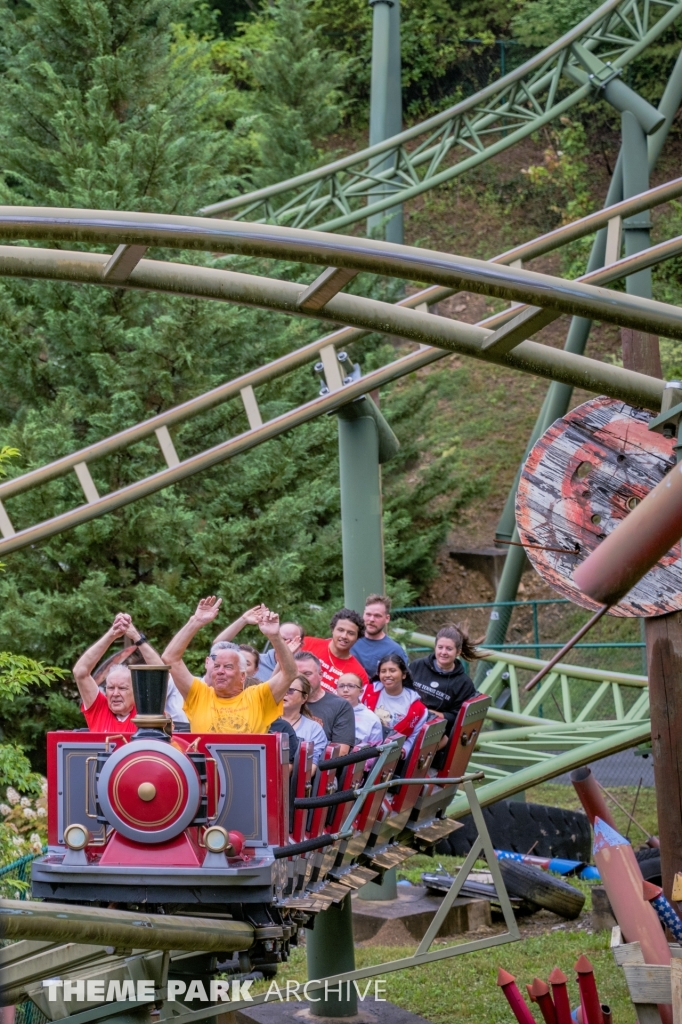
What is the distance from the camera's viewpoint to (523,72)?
12.3 meters

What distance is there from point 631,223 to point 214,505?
4043mm

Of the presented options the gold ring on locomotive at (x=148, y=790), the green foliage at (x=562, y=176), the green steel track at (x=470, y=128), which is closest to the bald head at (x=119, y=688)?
the gold ring on locomotive at (x=148, y=790)

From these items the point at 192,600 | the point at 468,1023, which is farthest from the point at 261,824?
the point at 192,600

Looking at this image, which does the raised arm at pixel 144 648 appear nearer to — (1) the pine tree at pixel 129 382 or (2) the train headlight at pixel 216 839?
(2) the train headlight at pixel 216 839

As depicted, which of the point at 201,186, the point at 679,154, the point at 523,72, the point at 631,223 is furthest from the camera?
the point at 679,154

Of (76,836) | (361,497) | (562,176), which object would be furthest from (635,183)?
(562,176)

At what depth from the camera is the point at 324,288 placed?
12.4ft

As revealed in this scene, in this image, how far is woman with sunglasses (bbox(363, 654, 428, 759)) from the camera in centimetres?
543

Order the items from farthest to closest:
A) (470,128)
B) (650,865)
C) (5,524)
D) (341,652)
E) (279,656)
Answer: (470,128) → (650,865) → (5,524) → (341,652) → (279,656)

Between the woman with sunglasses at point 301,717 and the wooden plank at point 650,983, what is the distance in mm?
1706

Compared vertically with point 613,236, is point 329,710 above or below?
below

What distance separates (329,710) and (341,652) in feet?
2.07

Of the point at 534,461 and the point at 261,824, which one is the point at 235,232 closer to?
the point at 534,461

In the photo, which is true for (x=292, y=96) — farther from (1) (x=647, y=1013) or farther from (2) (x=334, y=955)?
(1) (x=647, y=1013)
